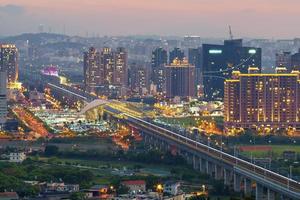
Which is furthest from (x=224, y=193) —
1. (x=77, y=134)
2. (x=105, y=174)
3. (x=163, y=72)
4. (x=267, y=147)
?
(x=163, y=72)

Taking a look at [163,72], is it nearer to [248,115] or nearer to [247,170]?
[248,115]

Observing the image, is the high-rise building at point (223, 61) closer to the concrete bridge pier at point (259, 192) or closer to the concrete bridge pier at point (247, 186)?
the concrete bridge pier at point (247, 186)

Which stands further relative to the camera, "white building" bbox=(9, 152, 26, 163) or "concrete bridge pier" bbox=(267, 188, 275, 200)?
"white building" bbox=(9, 152, 26, 163)

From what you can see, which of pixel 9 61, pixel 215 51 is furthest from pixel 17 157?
pixel 9 61

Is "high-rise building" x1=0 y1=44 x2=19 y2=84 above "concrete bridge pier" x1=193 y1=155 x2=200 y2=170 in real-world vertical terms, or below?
above

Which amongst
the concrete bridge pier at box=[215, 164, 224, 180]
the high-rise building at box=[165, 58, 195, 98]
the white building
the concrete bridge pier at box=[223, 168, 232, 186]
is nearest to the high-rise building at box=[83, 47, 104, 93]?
the high-rise building at box=[165, 58, 195, 98]

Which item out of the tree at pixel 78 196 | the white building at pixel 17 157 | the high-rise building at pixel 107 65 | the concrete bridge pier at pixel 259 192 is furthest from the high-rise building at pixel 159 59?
the tree at pixel 78 196

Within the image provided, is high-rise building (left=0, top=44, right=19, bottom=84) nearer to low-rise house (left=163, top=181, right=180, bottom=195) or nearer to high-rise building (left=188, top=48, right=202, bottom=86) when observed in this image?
high-rise building (left=188, top=48, right=202, bottom=86)
